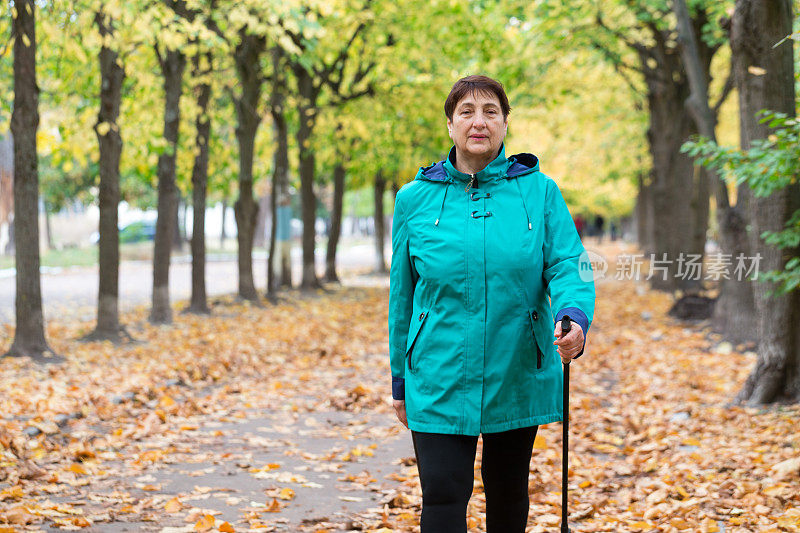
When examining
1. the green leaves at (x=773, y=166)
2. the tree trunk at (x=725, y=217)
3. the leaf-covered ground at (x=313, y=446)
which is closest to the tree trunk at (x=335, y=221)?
the leaf-covered ground at (x=313, y=446)

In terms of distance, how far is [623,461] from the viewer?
21.4ft

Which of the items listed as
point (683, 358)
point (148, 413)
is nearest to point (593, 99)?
point (683, 358)

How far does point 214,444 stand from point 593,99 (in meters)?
23.1

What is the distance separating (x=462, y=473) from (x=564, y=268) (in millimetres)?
847

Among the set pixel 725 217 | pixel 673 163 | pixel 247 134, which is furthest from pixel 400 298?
pixel 673 163

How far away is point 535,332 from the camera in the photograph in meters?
3.17

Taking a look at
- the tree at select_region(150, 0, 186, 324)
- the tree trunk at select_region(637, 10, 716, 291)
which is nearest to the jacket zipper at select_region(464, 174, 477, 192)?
the tree at select_region(150, 0, 186, 324)

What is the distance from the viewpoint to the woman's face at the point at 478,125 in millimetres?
3230

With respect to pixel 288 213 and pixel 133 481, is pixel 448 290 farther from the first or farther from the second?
pixel 288 213

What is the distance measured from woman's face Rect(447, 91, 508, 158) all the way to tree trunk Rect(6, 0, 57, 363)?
7.89 meters

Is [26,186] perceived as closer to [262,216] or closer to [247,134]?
[247,134]

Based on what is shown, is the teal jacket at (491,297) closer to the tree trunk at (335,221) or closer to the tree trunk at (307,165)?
the tree trunk at (307,165)

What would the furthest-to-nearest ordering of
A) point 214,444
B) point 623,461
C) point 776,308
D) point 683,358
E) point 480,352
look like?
point 683,358 → point 776,308 → point 214,444 → point 623,461 → point 480,352

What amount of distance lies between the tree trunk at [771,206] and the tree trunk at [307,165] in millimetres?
13372
